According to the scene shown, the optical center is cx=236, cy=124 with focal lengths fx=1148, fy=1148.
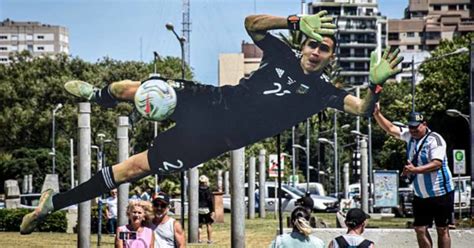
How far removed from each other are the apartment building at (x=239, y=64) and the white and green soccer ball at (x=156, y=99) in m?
0.89

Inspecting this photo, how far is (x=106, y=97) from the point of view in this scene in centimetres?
1872

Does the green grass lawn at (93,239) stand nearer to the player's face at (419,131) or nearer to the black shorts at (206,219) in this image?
the black shorts at (206,219)

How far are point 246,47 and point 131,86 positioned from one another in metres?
1.96

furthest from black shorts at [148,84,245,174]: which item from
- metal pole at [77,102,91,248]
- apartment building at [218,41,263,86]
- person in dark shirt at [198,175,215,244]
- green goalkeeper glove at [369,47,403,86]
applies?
person in dark shirt at [198,175,215,244]

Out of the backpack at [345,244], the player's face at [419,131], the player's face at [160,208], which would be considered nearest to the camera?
the backpack at [345,244]

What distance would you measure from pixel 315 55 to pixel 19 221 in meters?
13.3

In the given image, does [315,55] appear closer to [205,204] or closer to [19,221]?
[205,204]

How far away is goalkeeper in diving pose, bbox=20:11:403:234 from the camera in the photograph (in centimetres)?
1784

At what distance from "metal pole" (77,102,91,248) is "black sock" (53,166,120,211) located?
0.37m

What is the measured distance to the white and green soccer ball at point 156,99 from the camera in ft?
59.3

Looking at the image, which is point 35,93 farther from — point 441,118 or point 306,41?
point 441,118

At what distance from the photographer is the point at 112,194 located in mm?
25578

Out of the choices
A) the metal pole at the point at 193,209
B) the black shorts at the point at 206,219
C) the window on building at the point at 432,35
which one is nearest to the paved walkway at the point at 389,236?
the metal pole at the point at 193,209

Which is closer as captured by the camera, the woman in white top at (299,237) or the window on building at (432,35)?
the woman in white top at (299,237)
